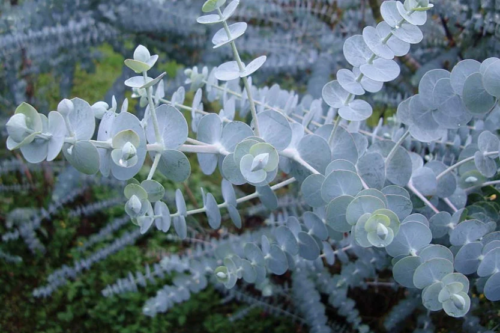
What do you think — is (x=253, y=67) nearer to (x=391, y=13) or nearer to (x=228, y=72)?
(x=228, y=72)

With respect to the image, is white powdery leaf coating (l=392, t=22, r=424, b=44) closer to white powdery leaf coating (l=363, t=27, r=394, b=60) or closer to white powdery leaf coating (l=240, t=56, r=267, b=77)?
white powdery leaf coating (l=363, t=27, r=394, b=60)

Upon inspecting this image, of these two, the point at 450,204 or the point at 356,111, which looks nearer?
the point at 356,111

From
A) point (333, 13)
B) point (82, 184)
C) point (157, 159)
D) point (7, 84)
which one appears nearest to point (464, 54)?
point (333, 13)

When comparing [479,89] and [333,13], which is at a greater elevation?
[479,89]

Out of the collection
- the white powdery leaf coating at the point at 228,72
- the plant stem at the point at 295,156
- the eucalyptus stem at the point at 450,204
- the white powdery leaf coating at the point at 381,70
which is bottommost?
the eucalyptus stem at the point at 450,204

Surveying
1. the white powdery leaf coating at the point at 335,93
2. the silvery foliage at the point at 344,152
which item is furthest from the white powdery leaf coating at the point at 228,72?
the white powdery leaf coating at the point at 335,93

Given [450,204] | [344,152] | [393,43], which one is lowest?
[450,204]

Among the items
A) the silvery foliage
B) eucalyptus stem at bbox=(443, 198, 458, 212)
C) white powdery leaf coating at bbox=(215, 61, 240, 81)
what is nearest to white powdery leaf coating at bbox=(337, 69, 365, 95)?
the silvery foliage

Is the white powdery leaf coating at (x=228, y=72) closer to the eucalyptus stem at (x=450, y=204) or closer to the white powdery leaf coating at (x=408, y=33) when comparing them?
the white powdery leaf coating at (x=408, y=33)

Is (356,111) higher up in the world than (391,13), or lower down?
lower down

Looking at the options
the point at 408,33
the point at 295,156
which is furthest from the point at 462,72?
the point at 295,156

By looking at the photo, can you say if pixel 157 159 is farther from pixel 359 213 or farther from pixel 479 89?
pixel 479 89
